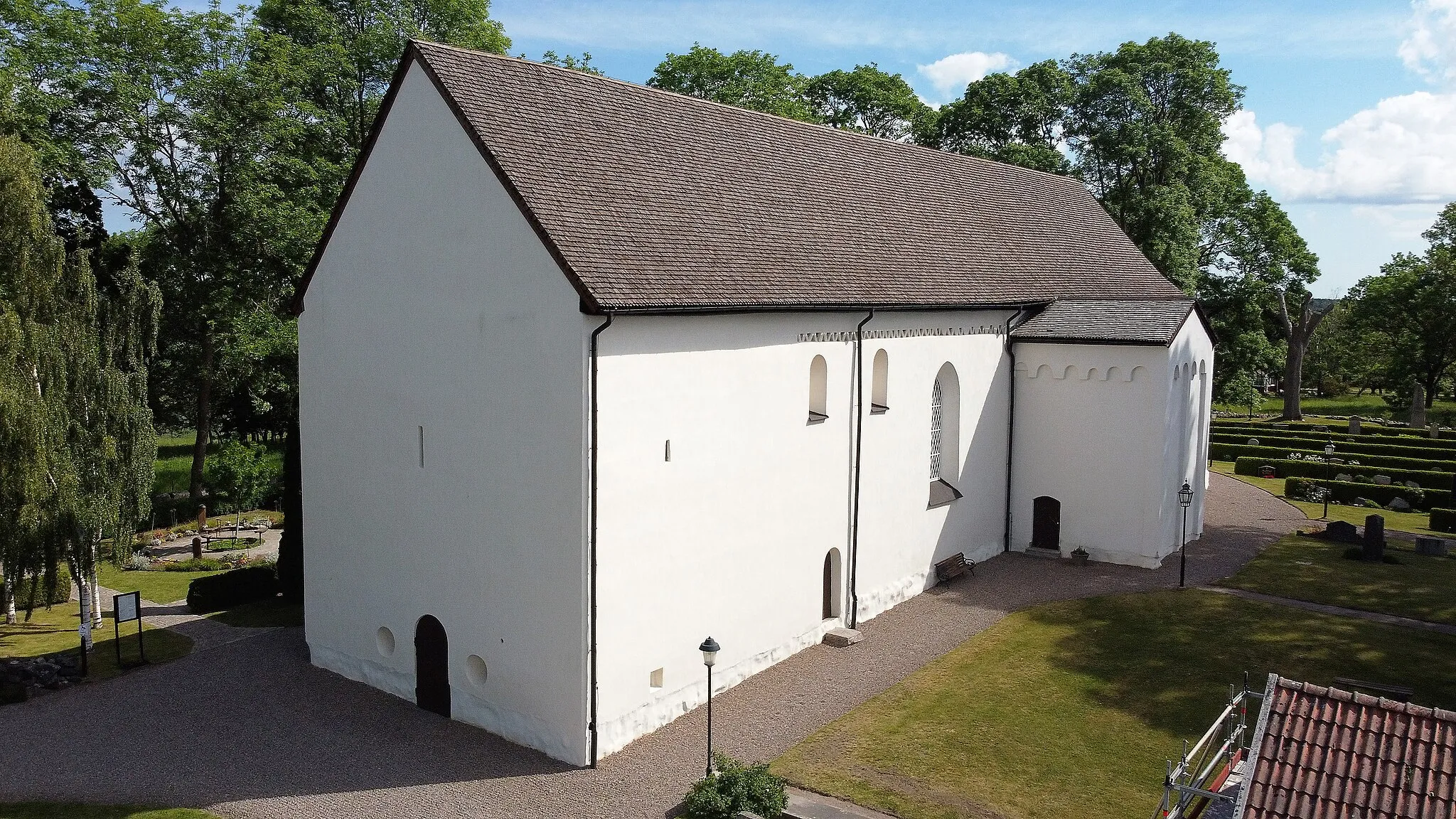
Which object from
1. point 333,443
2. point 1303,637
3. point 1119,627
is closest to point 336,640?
point 333,443

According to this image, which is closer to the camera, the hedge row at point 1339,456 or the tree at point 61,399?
the tree at point 61,399

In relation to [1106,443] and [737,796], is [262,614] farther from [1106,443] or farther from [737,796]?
[1106,443]

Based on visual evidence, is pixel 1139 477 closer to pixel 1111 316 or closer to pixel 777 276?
pixel 1111 316

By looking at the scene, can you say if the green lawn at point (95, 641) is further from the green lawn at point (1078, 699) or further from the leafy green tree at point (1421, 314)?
the leafy green tree at point (1421, 314)

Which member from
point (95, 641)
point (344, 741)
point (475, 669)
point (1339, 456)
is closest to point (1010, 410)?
point (475, 669)

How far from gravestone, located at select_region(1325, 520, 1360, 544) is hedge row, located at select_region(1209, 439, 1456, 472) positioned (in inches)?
397

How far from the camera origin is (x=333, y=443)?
19.5 metres

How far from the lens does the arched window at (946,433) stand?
25.5 meters

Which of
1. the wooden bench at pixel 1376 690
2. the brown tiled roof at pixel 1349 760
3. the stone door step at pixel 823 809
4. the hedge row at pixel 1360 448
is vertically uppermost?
the brown tiled roof at pixel 1349 760

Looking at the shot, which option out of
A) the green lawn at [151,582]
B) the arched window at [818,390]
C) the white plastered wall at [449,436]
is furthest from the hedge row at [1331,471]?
the green lawn at [151,582]

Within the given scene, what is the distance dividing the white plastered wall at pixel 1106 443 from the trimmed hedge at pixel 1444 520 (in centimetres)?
1038

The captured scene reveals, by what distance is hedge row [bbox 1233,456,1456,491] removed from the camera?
121 feet

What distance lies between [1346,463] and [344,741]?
38.0 m

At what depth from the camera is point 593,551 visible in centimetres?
1552
